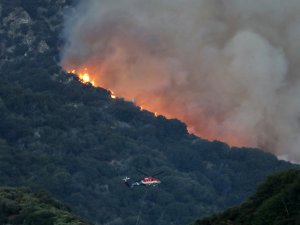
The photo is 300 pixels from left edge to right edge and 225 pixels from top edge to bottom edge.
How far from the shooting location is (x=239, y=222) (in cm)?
16488

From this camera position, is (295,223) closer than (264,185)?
Yes

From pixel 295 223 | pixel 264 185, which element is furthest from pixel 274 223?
pixel 264 185

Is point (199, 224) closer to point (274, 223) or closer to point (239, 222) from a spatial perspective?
point (239, 222)

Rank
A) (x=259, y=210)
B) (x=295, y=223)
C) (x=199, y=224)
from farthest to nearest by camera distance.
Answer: (x=199, y=224), (x=259, y=210), (x=295, y=223)

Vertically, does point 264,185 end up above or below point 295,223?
above

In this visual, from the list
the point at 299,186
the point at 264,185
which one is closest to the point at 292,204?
the point at 299,186

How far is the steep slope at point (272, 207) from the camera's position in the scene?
517ft

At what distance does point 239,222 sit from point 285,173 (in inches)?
590

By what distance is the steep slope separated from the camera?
157625 mm

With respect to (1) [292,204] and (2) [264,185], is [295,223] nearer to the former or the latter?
(1) [292,204]

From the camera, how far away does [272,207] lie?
161375 millimetres

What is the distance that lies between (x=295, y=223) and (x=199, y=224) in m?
25.7

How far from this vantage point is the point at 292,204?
161 meters

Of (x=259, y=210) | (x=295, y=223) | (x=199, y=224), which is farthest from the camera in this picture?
(x=199, y=224)
